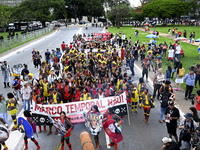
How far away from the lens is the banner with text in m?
7.61

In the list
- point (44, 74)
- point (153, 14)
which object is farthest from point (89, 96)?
point (153, 14)

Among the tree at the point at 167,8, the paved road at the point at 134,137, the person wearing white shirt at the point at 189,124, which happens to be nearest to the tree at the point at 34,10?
the tree at the point at 167,8

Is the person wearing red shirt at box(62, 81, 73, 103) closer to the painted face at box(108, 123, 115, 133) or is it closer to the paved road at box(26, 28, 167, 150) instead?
the paved road at box(26, 28, 167, 150)

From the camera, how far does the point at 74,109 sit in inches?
311

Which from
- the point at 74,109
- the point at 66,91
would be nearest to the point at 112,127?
the point at 74,109

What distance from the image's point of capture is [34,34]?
43594mm

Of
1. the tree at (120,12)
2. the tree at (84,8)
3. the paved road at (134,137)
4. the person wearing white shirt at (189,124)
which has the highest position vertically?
the tree at (84,8)

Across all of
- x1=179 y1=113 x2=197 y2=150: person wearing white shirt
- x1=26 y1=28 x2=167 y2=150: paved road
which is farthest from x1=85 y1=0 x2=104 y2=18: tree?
x1=179 y1=113 x2=197 y2=150: person wearing white shirt

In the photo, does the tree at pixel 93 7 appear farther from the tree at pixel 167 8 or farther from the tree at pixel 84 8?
the tree at pixel 167 8

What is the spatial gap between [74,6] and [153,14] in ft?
110

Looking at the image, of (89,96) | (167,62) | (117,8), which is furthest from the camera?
(117,8)

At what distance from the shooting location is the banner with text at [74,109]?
7.61m

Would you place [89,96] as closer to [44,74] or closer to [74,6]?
[44,74]

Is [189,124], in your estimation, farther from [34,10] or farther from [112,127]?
[34,10]
